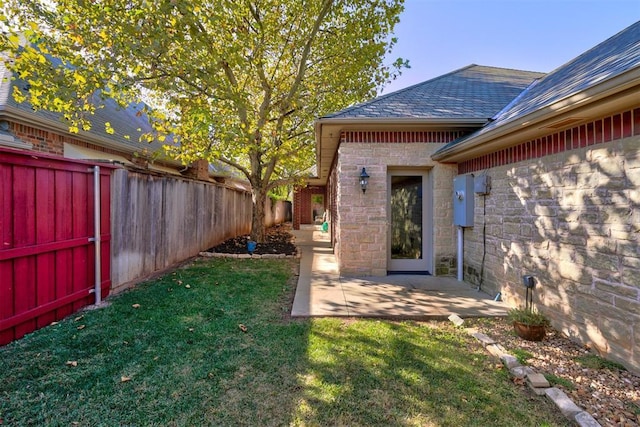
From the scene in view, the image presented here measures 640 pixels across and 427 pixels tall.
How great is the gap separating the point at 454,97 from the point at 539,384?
20.3 ft

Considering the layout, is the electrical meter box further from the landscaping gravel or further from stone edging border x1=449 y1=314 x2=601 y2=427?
stone edging border x1=449 y1=314 x2=601 y2=427

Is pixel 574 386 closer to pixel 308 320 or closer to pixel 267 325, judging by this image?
pixel 308 320

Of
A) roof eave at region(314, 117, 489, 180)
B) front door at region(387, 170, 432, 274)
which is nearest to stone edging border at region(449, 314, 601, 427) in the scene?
front door at region(387, 170, 432, 274)

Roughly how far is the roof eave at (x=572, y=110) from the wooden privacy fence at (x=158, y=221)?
5.87 meters

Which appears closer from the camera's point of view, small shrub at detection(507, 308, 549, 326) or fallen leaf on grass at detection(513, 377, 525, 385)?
fallen leaf on grass at detection(513, 377, 525, 385)

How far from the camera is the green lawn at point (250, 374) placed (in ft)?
7.13

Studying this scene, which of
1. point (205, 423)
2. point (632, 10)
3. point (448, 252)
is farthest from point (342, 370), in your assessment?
point (632, 10)

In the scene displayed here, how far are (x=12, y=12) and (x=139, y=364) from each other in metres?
8.31

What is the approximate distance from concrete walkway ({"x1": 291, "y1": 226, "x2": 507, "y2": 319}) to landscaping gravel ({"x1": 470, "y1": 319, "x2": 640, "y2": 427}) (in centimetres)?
77

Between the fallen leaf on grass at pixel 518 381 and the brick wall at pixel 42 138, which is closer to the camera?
the fallen leaf on grass at pixel 518 381

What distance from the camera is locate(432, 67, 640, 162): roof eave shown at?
251cm

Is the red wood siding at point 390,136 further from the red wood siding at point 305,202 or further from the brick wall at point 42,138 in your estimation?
the red wood siding at point 305,202

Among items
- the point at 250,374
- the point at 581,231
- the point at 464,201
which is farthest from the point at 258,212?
the point at 581,231

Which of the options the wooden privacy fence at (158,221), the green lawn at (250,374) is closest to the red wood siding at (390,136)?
the green lawn at (250,374)
